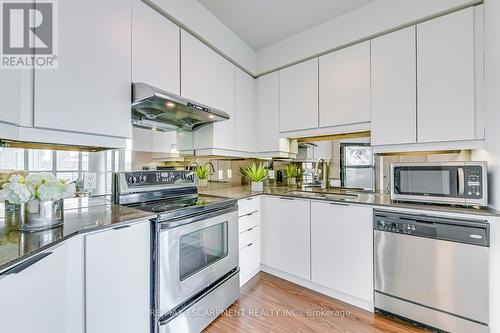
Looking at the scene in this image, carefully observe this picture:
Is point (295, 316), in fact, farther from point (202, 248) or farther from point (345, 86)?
point (345, 86)

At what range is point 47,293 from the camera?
31.8 inches

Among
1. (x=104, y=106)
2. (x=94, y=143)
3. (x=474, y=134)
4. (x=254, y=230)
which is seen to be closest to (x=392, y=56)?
(x=474, y=134)

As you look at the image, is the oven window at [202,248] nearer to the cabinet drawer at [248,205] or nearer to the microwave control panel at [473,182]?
the cabinet drawer at [248,205]

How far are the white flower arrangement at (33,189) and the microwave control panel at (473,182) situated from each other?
237cm

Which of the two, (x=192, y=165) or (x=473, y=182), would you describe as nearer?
(x=473, y=182)

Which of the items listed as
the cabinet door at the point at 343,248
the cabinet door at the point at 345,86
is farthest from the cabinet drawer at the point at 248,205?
the cabinet door at the point at 345,86

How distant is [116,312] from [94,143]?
0.94 m

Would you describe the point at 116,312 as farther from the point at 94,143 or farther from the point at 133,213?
the point at 94,143

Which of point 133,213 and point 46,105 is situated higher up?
point 46,105

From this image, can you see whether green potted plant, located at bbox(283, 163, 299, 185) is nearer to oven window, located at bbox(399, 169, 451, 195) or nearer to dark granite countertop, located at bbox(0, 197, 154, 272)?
oven window, located at bbox(399, 169, 451, 195)

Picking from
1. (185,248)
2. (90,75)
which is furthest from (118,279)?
(90,75)

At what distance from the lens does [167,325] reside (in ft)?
4.11

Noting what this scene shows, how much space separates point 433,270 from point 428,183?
603 millimetres

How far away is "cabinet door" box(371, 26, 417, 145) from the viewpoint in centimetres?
175
